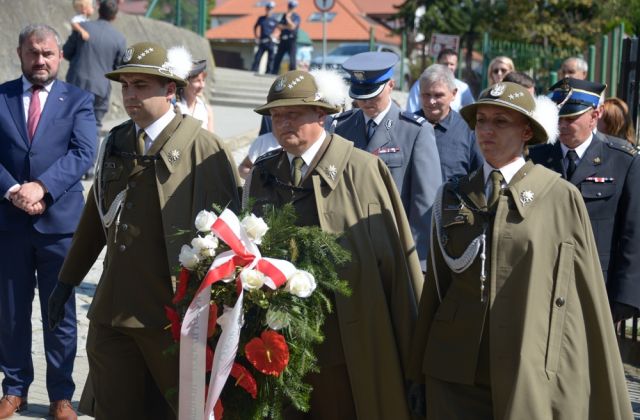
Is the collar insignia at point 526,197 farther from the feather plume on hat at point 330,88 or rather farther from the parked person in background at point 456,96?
the parked person in background at point 456,96

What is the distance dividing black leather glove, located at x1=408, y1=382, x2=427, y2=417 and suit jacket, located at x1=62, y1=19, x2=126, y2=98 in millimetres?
8260

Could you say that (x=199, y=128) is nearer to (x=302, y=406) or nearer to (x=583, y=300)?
(x=302, y=406)

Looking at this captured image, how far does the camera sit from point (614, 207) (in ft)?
19.7

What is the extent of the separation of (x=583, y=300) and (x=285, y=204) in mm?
1371

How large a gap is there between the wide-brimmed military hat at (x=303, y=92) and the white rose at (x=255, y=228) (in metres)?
0.60

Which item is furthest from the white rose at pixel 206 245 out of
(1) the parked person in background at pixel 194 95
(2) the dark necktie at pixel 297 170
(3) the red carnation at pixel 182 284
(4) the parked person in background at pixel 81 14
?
(4) the parked person in background at pixel 81 14

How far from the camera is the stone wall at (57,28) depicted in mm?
14266

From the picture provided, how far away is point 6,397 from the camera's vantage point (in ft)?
21.4

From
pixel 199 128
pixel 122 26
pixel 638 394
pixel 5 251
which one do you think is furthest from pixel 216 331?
pixel 122 26

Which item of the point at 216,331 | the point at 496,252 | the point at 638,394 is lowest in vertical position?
the point at 638,394

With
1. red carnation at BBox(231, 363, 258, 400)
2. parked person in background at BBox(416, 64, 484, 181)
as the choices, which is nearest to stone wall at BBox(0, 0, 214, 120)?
parked person in background at BBox(416, 64, 484, 181)

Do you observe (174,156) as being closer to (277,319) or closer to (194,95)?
(277,319)

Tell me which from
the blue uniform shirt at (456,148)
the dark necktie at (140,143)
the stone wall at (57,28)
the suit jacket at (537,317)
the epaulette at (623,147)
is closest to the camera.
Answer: the suit jacket at (537,317)

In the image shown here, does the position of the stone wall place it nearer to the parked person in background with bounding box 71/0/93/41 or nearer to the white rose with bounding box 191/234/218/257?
the parked person in background with bounding box 71/0/93/41
